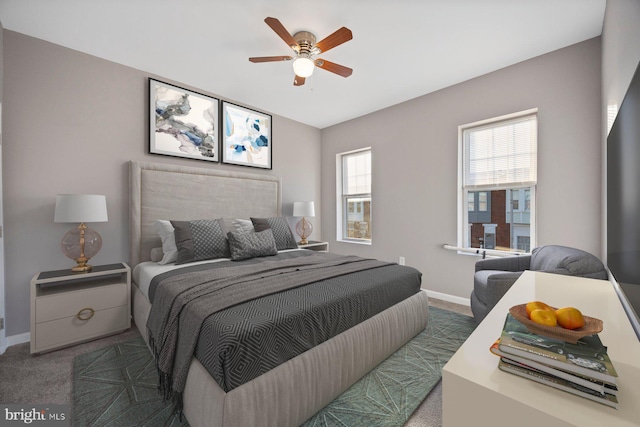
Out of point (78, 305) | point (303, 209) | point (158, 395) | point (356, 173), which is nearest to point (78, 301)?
point (78, 305)

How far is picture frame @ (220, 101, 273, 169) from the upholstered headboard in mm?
233

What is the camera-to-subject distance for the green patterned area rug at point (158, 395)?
1458 mm

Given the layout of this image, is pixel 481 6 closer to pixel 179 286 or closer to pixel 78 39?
pixel 179 286

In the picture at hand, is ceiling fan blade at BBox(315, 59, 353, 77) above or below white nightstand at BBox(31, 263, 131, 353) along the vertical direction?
above

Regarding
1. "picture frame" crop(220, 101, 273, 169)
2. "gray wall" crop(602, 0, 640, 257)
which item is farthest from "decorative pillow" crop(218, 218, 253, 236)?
"gray wall" crop(602, 0, 640, 257)

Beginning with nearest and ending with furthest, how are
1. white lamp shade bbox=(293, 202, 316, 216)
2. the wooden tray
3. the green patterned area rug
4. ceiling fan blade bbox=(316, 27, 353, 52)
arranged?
the wooden tray < the green patterned area rug < ceiling fan blade bbox=(316, 27, 353, 52) < white lamp shade bbox=(293, 202, 316, 216)

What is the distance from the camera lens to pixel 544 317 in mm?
784

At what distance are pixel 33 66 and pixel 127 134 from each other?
0.82 m

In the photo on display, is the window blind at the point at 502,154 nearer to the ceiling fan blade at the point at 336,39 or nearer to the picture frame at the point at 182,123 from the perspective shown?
the ceiling fan blade at the point at 336,39

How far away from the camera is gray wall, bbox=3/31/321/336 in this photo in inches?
89.4

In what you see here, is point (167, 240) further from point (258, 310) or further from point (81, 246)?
point (258, 310)

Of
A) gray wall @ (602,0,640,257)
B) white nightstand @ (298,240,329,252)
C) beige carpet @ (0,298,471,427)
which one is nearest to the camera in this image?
gray wall @ (602,0,640,257)

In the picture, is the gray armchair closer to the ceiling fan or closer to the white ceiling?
the white ceiling

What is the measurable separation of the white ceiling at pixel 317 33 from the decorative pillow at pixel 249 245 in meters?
1.82
